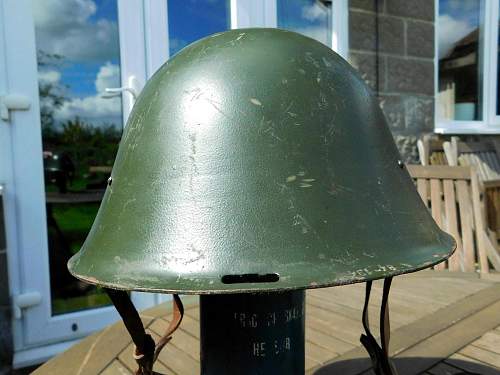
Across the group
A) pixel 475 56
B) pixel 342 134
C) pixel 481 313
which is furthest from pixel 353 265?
pixel 475 56

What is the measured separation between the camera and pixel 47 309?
7.18 feet

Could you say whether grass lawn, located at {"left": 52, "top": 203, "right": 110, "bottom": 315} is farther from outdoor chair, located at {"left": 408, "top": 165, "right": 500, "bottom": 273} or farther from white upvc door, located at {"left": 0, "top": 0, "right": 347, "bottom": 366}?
outdoor chair, located at {"left": 408, "top": 165, "right": 500, "bottom": 273}

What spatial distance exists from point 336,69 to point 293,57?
7 cm

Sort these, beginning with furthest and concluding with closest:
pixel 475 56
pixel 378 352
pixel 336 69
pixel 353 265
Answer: pixel 475 56 < pixel 378 352 < pixel 336 69 < pixel 353 265

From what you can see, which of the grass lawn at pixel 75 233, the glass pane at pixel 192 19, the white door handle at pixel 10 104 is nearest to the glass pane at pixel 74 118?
the grass lawn at pixel 75 233

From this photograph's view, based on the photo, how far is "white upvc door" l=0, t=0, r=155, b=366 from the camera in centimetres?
206

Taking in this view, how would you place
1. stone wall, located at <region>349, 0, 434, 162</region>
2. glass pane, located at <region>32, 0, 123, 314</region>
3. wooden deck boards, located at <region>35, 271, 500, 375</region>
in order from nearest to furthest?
wooden deck boards, located at <region>35, 271, 500, 375</region>
glass pane, located at <region>32, 0, 123, 314</region>
stone wall, located at <region>349, 0, 434, 162</region>

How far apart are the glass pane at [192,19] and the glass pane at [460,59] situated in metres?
2.33

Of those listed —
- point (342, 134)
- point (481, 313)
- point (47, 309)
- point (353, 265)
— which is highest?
point (342, 134)

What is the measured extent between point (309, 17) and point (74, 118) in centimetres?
175

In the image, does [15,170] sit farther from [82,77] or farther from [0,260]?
[82,77]

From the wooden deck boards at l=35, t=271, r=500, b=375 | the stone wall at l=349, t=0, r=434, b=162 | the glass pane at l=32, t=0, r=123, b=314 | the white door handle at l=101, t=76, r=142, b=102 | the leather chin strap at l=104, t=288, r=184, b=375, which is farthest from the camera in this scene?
the stone wall at l=349, t=0, r=434, b=162

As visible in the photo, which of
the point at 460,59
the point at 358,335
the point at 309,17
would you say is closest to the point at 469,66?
the point at 460,59

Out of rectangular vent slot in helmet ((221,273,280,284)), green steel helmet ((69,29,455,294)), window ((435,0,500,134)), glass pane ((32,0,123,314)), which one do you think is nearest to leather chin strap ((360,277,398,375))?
green steel helmet ((69,29,455,294))
